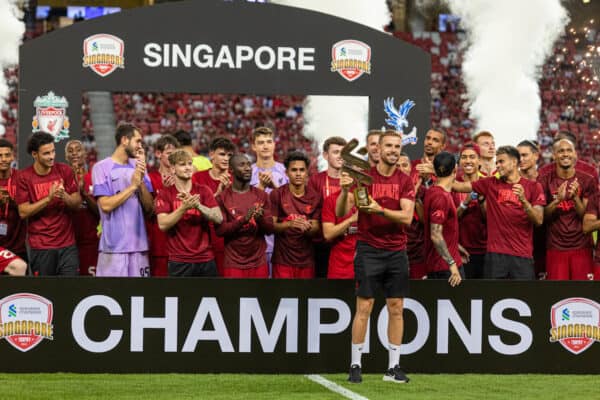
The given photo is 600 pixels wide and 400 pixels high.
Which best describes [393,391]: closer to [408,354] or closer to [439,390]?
[439,390]

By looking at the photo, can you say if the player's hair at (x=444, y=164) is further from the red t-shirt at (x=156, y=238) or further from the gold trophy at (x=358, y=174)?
the red t-shirt at (x=156, y=238)

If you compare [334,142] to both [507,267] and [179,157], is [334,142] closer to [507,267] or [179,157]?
[179,157]

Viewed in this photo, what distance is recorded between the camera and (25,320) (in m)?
8.95

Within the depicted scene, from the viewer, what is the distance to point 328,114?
19891 millimetres

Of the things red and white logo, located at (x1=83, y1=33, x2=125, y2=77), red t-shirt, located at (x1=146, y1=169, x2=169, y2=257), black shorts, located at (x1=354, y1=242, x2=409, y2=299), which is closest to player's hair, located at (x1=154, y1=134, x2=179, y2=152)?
red t-shirt, located at (x1=146, y1=169, x2=169, y2=257)

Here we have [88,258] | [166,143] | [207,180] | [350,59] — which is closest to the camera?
[207,180]

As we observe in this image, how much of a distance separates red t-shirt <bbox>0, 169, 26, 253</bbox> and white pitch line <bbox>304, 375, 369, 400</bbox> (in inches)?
127

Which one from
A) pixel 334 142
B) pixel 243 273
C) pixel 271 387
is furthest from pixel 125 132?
pixel 271 387

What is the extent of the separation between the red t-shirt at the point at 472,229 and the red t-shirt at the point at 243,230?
2.09 m

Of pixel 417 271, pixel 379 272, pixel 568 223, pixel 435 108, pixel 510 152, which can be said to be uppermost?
pixel 435 108

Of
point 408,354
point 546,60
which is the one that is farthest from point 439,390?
point 546,60

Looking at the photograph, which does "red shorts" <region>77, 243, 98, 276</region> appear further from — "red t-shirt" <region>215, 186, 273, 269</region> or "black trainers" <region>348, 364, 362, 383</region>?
"black trainers" <region>348, 364, 362, 383</region>

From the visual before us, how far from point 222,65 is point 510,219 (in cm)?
385

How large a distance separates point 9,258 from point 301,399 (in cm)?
325
